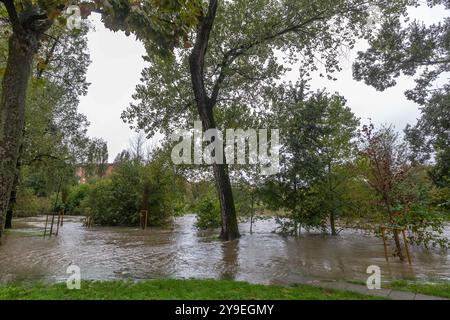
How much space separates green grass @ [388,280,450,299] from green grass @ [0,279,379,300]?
2.84 ft

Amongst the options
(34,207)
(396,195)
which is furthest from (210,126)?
(34,207)

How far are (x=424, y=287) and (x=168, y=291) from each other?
12.7 feet

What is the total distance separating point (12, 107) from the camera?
4.57m

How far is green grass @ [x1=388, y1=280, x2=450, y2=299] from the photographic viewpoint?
14.6 ft

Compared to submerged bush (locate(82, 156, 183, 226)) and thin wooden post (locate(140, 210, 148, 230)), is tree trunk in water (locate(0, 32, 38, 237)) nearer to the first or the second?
thin wooden post (locate(140, 210, 148, 230))

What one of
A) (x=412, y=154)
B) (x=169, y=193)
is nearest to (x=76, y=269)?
(x=169, y=193)

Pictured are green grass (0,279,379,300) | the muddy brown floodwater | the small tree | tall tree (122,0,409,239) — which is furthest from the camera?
tall tree (122,0,409,239)

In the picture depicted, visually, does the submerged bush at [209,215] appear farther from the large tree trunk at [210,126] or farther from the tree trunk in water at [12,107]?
the tree trunk in water at [12,107]

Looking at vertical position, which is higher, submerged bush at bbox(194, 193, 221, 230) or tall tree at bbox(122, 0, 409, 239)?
tall tree at bbox(122, 0, 409, 239)

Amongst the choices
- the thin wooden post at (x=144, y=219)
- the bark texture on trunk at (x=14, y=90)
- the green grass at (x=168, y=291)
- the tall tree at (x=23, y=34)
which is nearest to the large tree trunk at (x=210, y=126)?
the tall tree at (x=23, y=34)

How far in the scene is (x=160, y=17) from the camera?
5.22m

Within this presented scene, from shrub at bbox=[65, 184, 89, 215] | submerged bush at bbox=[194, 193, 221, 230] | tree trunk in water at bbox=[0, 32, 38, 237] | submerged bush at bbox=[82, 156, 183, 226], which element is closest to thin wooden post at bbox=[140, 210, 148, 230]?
submerged bush at bbox=[82, 156, 183, 226]

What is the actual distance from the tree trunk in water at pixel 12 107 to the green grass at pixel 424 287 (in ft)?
19.7

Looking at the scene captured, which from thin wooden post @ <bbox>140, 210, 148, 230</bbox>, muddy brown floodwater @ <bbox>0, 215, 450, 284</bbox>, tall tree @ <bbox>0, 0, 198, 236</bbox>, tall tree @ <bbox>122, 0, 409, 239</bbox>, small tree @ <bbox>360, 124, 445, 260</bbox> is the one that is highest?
tall tree @ <bbox>122, 0, 409, 239</bbox>
